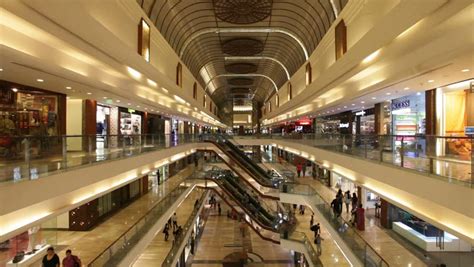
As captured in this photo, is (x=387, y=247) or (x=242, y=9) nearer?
(x=387, y=247)

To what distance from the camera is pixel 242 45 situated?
26.4m

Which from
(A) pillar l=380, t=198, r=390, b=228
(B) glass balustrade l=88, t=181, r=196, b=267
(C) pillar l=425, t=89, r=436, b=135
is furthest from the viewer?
(A) pillar l=380, t=198, r=390, b=228

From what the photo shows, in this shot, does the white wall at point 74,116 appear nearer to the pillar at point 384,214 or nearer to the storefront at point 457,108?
the pillar at point 384,214

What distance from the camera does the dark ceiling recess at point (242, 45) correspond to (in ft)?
85.4

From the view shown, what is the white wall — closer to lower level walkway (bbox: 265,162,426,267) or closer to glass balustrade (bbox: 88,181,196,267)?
glass balustrade (bbox: 88,181,196,267)

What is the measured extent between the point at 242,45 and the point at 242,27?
1491mm

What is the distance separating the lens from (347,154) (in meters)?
13.1

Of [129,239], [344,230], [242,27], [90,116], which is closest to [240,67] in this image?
[242,27]

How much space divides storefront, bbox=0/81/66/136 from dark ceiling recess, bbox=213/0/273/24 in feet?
30.2

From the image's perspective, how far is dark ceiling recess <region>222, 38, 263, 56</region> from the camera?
26.0 m

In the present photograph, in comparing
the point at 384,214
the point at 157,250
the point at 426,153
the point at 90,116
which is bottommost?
the point at 157,250

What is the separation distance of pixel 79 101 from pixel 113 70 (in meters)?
5.64

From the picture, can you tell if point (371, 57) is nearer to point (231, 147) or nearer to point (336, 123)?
point (231, 147)

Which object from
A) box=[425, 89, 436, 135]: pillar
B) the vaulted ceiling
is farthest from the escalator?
box=[425, 89, 436, 135]: pillar
